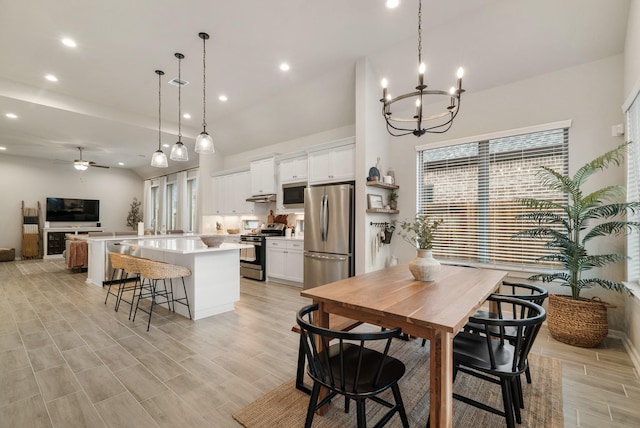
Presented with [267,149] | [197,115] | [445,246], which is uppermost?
[197,115]

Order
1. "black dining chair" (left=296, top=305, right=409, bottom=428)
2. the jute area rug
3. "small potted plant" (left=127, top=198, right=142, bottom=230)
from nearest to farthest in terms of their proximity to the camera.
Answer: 1. "black dining chair" (left=296, top=305, right=409, bottom=428)
2. the jute area rug
3. "small potted plant" (left=127, top=198, right=142, bottom=230)

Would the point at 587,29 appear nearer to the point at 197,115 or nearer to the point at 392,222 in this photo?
the point at 392,222

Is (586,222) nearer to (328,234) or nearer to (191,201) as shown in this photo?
(328,234)

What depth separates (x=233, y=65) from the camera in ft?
14.5

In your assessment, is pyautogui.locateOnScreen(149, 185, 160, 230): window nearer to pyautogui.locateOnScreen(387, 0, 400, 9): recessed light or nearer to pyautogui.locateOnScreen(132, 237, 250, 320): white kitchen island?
pyautogui.locateOnScreen(132, 237, 250, 320): white kitchen island

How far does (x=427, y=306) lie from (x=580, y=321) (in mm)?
2452

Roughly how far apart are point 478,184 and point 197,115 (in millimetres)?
5779

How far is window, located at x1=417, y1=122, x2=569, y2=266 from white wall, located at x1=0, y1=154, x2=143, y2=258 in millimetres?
11523

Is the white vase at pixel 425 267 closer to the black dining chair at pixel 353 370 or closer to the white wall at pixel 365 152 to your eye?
the black dining chair at pixel 353 370

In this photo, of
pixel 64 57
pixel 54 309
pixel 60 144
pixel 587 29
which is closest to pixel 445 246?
pixel 587 29

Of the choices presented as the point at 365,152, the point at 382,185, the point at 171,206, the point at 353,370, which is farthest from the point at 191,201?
the point at 353,370

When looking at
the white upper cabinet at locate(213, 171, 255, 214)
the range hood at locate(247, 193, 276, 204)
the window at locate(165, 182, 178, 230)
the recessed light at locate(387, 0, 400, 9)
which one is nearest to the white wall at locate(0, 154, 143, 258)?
the window at locate(165, 182, 178, 230)

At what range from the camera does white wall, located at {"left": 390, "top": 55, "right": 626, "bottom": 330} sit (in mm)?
A: 3176

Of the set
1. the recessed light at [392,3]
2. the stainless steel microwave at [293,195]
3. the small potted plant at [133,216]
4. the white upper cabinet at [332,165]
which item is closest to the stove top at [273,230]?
the stainless steel microwave at [293,195]
